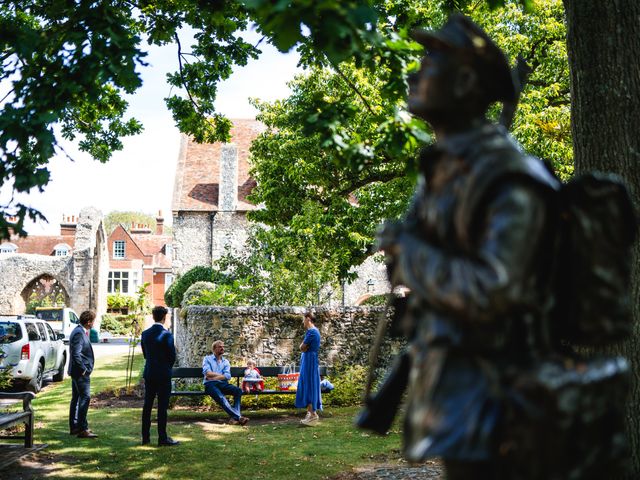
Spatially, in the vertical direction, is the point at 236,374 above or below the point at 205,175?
below

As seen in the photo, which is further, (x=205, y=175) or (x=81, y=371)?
(x=205, y=175)

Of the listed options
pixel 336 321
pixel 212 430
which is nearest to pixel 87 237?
pixel 336 321

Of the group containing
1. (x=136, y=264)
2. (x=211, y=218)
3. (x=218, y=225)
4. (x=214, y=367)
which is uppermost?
(x=211, y=218)

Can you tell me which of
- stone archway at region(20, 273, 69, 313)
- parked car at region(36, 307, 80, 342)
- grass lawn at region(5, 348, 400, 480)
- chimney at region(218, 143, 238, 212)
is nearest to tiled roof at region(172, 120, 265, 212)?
chimney at region(218, 143, 238, 212)

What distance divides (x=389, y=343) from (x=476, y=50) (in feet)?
47.1

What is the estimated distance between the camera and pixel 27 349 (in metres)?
15.4

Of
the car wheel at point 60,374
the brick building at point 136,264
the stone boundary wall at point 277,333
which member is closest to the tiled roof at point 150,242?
the brick building at point 136,264

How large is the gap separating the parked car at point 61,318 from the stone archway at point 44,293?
15.3 metres

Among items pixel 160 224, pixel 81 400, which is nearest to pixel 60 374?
pixel 81 400

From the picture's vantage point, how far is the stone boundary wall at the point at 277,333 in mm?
15203

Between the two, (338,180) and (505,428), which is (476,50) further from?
(338,180)

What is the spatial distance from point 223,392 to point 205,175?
88.9 ft

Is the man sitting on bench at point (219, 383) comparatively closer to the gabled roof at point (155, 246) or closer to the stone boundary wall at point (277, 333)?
the stone boundary wall at point (277, 333)

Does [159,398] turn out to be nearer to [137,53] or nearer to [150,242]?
[137,53]
